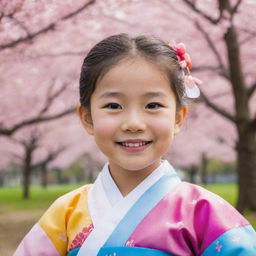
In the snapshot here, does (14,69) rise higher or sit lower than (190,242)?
lower

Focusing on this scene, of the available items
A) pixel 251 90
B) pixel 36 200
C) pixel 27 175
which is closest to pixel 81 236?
pixel 251 90

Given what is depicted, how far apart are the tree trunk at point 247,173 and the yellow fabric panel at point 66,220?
7489 millimetres

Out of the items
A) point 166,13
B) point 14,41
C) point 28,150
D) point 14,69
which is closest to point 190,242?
point 14,41

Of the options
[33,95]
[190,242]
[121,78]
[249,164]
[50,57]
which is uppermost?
[121,78]

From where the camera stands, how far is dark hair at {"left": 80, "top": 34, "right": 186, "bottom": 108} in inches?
77.6

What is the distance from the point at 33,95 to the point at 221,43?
5.72 m

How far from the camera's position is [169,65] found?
200 cm

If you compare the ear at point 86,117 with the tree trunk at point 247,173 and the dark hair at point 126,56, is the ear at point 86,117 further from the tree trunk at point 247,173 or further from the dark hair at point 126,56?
the tree trunk at point 247,173

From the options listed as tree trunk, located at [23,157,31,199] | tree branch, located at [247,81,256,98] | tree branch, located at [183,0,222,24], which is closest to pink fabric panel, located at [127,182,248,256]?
tree branch, located at [183,0,222,24]

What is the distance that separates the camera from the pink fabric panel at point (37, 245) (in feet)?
6.82

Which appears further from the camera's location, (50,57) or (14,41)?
(50,57)

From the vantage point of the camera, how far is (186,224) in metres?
1.87

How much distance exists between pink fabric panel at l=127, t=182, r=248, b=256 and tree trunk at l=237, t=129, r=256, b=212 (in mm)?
7546

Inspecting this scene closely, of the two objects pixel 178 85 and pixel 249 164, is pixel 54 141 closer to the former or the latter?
pixel 249 164
